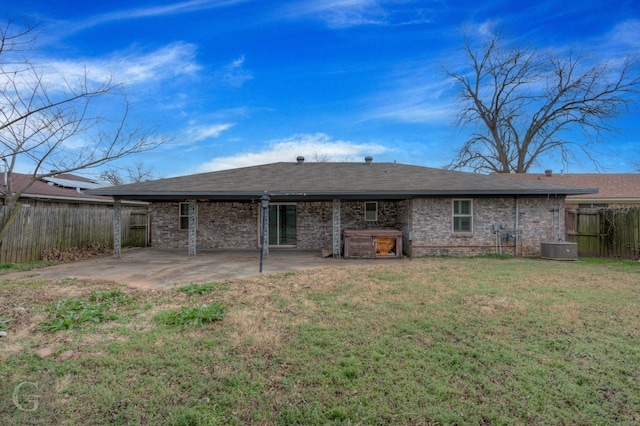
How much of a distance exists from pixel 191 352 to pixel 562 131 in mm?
28519

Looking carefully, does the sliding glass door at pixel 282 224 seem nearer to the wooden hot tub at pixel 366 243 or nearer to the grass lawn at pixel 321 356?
the wooden hot tub at pixel 366 243

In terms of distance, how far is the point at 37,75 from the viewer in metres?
6.47

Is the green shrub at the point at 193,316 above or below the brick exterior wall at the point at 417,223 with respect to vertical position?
below

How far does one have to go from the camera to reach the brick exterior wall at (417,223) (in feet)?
36.2

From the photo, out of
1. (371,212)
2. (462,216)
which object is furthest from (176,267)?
(462,216)

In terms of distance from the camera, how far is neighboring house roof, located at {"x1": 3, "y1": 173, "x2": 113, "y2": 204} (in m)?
11.1

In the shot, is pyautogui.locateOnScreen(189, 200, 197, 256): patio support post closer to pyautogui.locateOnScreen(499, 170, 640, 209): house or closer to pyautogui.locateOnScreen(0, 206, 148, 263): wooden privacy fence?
pyautogui.locateOnScreen(0, 206, 148, 263): wooden privacy fence

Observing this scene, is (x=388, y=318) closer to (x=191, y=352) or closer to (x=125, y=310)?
(x=191, y=352)

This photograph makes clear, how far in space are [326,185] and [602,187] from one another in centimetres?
1620

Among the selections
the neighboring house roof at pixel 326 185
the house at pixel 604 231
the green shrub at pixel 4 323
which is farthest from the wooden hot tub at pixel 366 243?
the green shrub at pixel 4 323

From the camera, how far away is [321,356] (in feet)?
11.0

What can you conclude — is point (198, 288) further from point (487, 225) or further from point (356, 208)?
point (487, 225)

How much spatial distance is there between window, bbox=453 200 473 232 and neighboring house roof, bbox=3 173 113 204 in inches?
485

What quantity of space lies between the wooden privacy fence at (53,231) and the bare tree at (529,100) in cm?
2356
